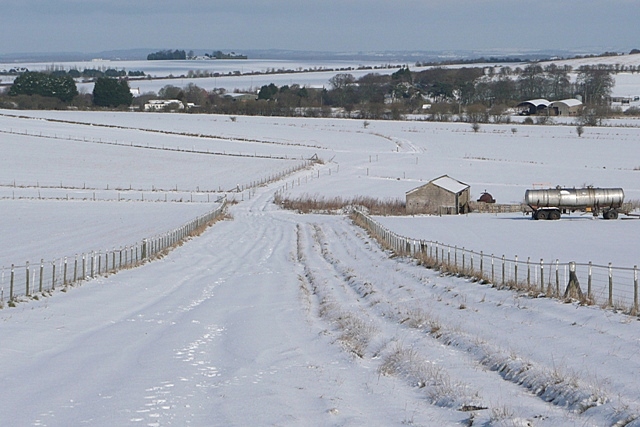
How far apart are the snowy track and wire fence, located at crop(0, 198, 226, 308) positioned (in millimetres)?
827

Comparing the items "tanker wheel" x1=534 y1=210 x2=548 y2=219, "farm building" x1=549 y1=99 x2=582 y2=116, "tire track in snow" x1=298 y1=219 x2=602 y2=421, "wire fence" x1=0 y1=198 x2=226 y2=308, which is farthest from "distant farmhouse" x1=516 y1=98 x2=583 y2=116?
→ "tire track in snow" x1=298 y1=219 x2=602 y2=421

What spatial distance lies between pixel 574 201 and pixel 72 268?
3373cm

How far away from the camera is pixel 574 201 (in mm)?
50906

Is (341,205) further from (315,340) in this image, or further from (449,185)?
(315,340)

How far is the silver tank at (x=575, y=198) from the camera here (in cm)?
5012

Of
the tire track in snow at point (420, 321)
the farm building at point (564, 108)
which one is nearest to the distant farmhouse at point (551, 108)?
the farm building at point (564, 108)

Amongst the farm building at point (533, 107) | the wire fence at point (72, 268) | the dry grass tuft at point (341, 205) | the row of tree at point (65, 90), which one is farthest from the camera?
the row of tree at point (65, 90)

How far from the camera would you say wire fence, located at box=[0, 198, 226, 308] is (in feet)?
65.9

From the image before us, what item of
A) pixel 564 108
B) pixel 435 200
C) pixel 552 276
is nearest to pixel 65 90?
pixel 564 108

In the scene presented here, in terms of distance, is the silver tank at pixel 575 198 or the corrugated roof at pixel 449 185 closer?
the silver tank at pixel 575 198

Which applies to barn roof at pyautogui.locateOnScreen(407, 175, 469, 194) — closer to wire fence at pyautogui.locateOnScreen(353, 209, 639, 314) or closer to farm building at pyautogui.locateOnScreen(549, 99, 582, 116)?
wire fence at pyautogui.locateOnScreen(353, 209, 639, 314)

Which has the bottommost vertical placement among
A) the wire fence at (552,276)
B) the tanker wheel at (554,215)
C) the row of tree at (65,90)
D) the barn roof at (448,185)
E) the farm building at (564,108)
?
the tanker wheel at (554,215)

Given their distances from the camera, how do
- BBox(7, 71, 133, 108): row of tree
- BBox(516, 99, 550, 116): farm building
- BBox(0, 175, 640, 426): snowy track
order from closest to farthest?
BBox(0, 175, 640, 426): snowy track
BBox(516, 99, 550, 116): farm building
BBox(7, 71, 133, 108): row of tree

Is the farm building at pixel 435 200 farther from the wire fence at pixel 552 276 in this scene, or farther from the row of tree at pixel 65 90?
the row of tree at pixel 65 90
